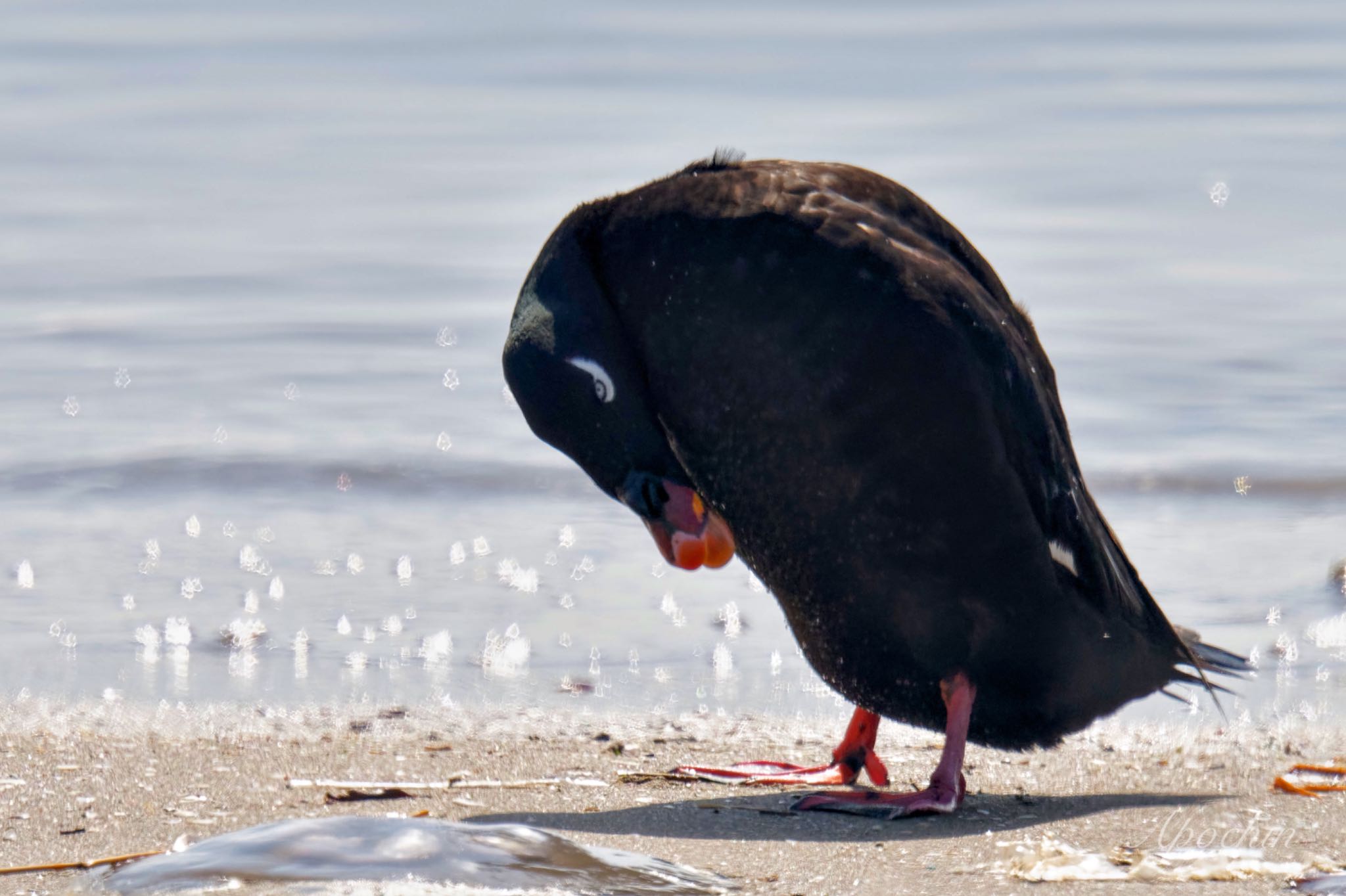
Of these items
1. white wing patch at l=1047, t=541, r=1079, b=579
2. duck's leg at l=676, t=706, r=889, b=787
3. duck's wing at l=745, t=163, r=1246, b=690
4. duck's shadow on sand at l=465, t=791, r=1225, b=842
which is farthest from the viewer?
duck's leg at l=676, t=706, r=889, b=787

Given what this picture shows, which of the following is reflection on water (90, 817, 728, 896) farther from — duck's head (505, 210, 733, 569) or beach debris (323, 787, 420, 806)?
duck's head (505, 210, 733, 569)

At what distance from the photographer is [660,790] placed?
403 cm

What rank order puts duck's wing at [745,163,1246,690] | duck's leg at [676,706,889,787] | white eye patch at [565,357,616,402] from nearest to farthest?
1. white eye patch at [565,357,616,402]
2. duck's wing at [745,163,1246,690]
3. duck's leg at [676,706,889,787]

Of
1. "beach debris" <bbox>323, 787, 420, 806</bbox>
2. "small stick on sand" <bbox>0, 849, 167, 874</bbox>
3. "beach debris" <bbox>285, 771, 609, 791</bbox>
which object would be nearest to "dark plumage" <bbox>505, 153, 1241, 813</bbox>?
"beach debris" <bbox>285, 771, 609, 791</bbox>

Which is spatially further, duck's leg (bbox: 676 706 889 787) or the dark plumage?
duck's leg (bbox: 676 706 889 787)

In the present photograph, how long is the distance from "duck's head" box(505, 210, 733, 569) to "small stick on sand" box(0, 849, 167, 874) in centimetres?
113

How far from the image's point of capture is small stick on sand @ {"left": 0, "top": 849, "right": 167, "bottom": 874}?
309 cm

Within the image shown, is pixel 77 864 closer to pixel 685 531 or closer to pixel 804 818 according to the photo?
pixel 685 531

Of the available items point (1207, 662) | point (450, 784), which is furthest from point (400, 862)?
point (1207, 662)

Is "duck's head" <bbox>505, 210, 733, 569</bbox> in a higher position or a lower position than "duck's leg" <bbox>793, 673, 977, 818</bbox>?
higher

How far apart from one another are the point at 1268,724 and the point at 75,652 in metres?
3.11

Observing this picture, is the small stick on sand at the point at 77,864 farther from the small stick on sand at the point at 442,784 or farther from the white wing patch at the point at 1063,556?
the white wing patch at the point at 1063,556

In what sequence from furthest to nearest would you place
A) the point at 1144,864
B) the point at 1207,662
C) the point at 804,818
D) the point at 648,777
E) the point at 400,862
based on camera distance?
the point at 1207,662 < the point at 648,777 < the point at 804,818 < the point at 1144,864 < the point at 400,862

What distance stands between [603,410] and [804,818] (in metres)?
0.90
